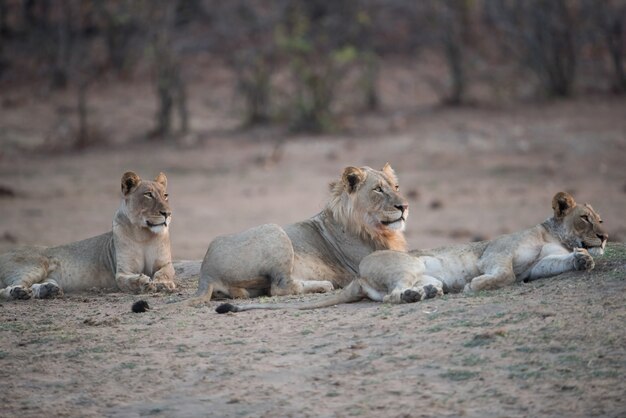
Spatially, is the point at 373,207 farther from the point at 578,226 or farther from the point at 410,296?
the point at 578,226

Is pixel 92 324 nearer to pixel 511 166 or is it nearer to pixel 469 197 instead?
pixel 469 197

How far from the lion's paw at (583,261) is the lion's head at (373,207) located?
1.27 meters

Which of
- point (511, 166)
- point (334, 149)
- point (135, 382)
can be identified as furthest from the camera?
point (334, 149)

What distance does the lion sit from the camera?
6.39 meters

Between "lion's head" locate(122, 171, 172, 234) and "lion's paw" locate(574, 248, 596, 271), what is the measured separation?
2826 mm

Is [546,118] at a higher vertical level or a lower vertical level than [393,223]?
higher

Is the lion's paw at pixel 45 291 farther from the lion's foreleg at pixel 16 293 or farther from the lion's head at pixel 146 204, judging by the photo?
the lion's head at pixel 146 204

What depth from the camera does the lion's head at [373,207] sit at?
7.27 meters

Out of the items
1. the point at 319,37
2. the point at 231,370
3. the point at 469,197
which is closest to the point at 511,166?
the point at 469,197

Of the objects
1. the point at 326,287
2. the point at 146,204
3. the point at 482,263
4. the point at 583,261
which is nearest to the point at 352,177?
the point at 326,287

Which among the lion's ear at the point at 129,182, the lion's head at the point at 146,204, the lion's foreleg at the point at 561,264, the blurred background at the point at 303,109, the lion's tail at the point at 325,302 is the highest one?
the blurred background at the point at 303,109

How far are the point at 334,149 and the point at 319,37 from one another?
3.48 m

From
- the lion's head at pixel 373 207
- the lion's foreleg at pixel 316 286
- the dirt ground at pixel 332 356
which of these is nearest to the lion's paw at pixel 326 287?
the lion's foreleg at pixel 316 286

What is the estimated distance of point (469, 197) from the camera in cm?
1421
